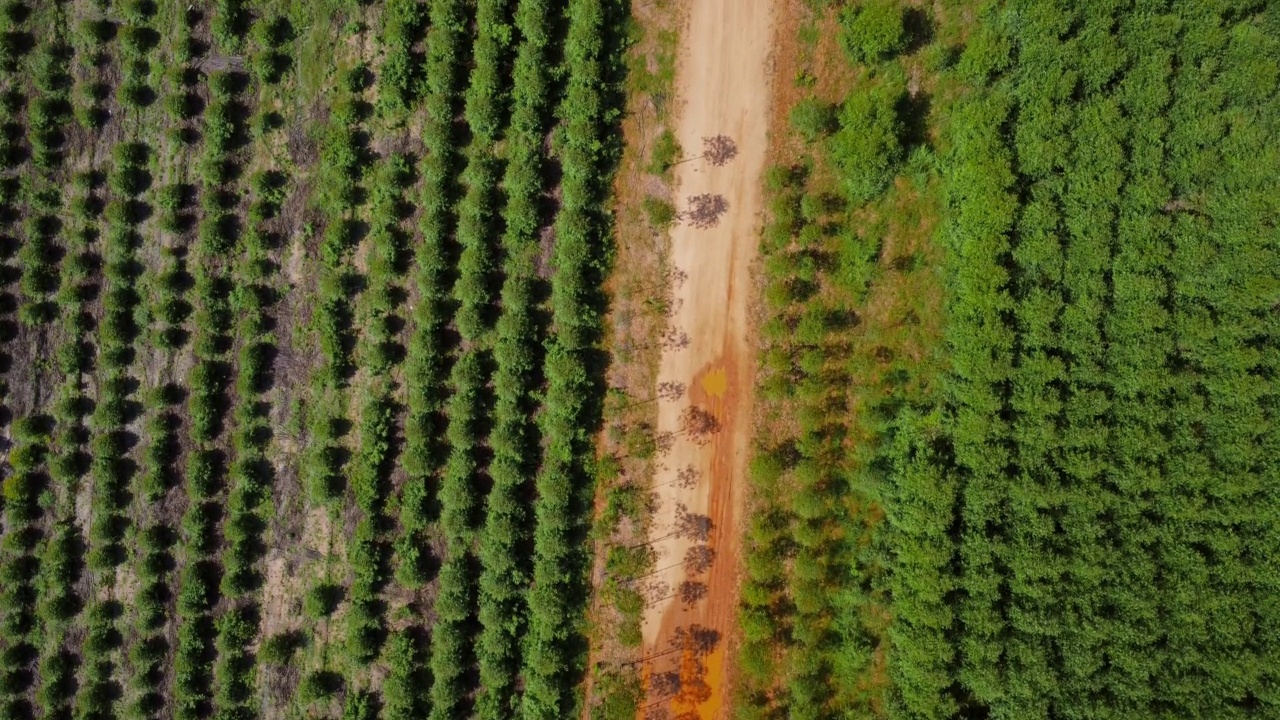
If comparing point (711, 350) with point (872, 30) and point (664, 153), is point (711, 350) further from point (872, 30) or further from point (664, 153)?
point (872, 30)

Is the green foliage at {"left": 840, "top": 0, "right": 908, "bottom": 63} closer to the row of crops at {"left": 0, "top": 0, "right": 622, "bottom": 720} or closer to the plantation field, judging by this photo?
the plantation field

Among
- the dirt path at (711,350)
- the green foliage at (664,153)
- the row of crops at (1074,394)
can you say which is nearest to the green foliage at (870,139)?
the row of crops at (1074,394)

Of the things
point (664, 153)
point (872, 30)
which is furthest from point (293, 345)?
point (872, 30)

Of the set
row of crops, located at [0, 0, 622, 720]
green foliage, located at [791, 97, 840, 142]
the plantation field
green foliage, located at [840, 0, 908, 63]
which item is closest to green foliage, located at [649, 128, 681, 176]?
the plantation field

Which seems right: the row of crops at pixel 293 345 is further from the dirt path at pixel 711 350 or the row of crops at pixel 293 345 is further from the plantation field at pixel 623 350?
the dirt path at pixel 711 350

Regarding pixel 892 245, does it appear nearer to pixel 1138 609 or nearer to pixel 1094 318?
pixel 1094 318

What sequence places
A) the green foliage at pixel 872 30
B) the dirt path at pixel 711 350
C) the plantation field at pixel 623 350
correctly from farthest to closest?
the dirt path at pixel 711 350 → the green foliage at pixel 872 30 → the plantation field at pixel 623 350

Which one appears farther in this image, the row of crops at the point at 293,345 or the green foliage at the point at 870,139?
the row of crops at the point at 293,345
